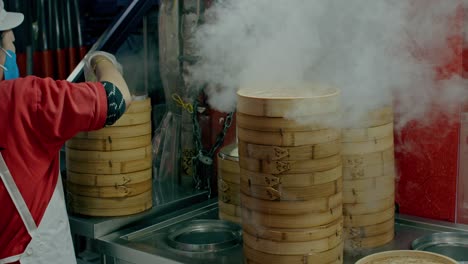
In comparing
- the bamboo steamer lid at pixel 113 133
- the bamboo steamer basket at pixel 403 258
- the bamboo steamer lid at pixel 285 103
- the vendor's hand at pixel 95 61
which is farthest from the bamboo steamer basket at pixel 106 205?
the bamboo steamer basket at pixel 403 258

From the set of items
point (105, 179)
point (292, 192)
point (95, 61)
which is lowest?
point (105, 179)

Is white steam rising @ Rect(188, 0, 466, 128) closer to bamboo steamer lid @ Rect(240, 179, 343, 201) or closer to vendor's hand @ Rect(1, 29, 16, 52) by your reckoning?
bamboo steamer lid @ Rect(240, 179, 343, 201)

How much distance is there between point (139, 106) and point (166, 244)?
1.80 ft

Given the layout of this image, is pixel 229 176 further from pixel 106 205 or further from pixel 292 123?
pixel 292 123

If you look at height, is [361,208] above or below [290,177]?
below

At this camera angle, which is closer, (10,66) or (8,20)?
(8,20)

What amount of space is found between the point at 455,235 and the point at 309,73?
786mm

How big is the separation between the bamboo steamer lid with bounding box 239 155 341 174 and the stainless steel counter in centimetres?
42

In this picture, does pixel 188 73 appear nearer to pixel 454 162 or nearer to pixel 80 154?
pixel 80 154

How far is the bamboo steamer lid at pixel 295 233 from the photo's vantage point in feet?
6.10

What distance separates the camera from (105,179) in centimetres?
250

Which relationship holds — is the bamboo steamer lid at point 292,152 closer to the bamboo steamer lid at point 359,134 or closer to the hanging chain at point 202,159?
the bamboo steamer lid at point 359,134

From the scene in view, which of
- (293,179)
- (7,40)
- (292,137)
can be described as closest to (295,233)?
(293,179)

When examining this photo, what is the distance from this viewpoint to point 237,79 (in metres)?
2.35
